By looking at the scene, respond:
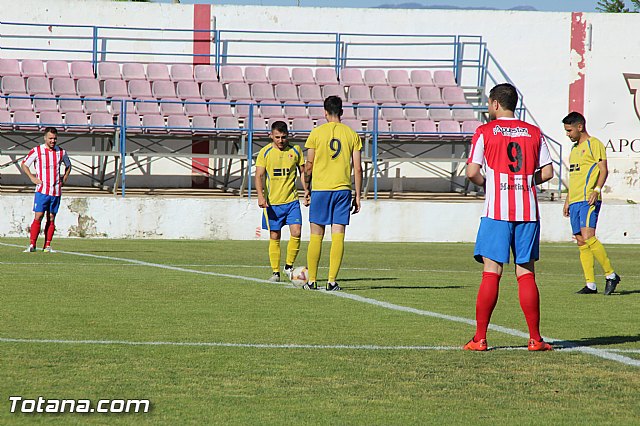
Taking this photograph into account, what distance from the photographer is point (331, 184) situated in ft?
36.7

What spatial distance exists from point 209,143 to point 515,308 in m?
18.7

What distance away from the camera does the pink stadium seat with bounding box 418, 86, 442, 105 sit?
28188 mm

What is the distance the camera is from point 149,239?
21844mm

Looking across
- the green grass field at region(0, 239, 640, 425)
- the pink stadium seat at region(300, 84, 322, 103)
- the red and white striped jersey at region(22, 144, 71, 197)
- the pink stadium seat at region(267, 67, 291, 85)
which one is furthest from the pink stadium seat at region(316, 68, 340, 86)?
the green grass field at region(0, 239, 640, 425)

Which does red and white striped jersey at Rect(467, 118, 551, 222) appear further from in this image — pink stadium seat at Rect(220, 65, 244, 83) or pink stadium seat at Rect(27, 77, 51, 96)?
pink stadium seat at Rect(220, 65, 244, 83)

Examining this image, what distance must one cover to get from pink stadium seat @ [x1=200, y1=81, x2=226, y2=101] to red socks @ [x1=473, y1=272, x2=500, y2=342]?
68.6 feet

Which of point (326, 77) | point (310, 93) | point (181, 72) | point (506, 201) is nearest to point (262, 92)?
point (310, 93)

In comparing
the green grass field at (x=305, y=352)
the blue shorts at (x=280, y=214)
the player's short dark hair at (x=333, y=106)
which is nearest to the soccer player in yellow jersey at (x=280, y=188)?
the blue shorts at (x=280, y=214)

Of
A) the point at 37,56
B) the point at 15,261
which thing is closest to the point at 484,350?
the point at 15,261

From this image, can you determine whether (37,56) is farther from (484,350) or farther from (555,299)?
(484,350)

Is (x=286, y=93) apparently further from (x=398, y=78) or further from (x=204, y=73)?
(x=398, y=78)

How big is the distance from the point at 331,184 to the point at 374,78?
18307 millimetres

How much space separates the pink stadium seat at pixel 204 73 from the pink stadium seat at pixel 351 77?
11.3 ft

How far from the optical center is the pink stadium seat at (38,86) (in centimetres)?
2642
